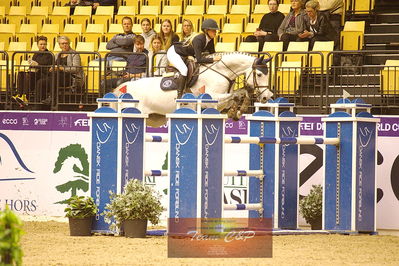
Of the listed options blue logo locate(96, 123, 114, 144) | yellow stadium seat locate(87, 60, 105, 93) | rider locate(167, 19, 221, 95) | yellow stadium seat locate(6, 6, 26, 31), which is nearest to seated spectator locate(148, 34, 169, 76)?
rider locate(167, 19, 221, 95)

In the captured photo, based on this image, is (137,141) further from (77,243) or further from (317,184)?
(317,184)

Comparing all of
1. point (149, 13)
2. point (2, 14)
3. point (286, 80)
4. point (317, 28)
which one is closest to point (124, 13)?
point (149, 13)

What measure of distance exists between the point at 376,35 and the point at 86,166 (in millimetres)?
5763

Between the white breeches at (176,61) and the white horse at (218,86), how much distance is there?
27cm

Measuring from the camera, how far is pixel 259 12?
17797 millimetres

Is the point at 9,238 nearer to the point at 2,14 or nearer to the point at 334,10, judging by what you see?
the point at 334,10

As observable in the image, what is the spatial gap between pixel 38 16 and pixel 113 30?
222 centimetres

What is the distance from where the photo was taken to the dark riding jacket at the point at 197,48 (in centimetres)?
1334

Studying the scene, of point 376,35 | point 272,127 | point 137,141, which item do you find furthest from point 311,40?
point 137,141

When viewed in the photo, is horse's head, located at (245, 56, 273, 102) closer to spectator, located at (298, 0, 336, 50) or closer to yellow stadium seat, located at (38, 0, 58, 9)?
spectator, located at (298, 0, 336, 50)

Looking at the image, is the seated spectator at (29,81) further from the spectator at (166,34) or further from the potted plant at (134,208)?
the potted plant at (134,208)

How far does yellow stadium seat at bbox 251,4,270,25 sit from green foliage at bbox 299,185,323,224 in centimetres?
597

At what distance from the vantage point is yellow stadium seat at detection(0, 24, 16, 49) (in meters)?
18.8

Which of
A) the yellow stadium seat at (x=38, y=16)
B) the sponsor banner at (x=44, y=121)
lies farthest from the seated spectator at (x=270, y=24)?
the yellow stadium seat at (x=38, y=16)
